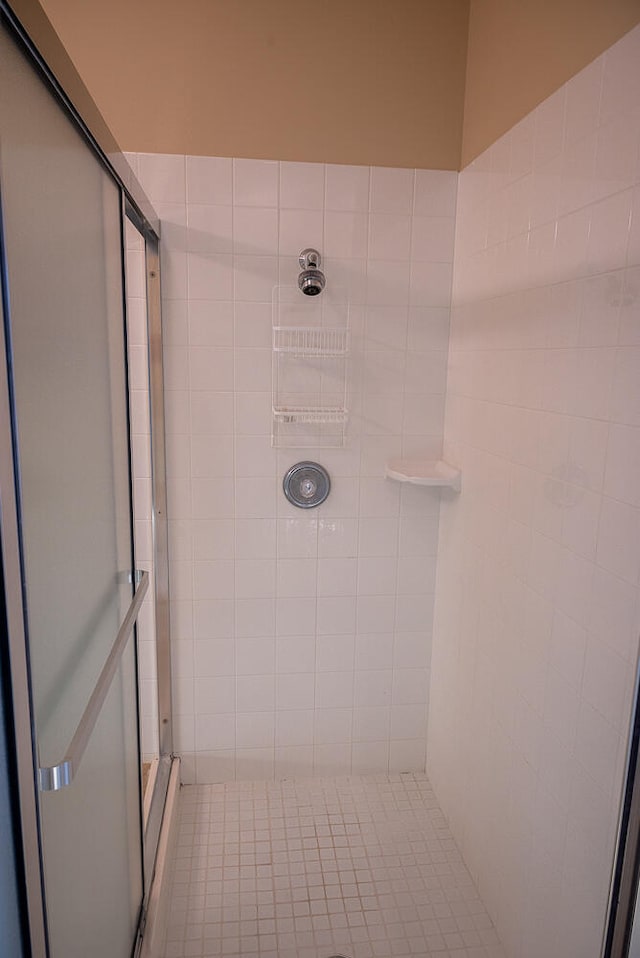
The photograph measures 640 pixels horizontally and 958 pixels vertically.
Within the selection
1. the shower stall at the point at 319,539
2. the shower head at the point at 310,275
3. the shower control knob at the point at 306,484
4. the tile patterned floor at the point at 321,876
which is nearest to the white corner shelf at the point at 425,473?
the shower stall at the point at 319,539

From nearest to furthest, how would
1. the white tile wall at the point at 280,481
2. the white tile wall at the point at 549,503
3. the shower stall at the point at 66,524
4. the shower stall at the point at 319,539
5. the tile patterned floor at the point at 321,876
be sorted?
1. the shower stall at the point at 66,524
2. the shower stall at the point at 319,539
3. the white tile wall at the point at 549,503
4. the tile patterned floor at the point at 321,876
5. the white tile wall at the point at 280,481

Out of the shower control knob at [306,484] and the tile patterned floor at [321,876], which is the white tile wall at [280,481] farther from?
the tile patterned floor at [321,876]

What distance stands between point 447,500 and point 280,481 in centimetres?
56

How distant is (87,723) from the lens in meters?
0.88

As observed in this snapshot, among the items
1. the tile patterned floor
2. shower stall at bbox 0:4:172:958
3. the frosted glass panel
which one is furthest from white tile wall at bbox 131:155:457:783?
the frosted glass panel

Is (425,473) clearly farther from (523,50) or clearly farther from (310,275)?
(523,50)

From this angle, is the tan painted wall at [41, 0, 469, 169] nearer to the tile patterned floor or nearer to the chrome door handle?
the chrome door handle

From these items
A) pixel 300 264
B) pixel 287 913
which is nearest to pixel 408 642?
pixel 287 913

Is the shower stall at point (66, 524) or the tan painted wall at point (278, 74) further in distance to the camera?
the tan painted wall at point (278, 74)

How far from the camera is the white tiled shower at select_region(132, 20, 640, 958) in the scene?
120cm

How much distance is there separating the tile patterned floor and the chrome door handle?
38.5 inches

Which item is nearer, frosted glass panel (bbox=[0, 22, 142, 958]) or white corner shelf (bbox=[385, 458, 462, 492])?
frosted glass panel (bbox=[0, 22, 142, 958])

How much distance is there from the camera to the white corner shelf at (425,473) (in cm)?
194

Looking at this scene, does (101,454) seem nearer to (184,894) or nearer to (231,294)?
(231,294)
